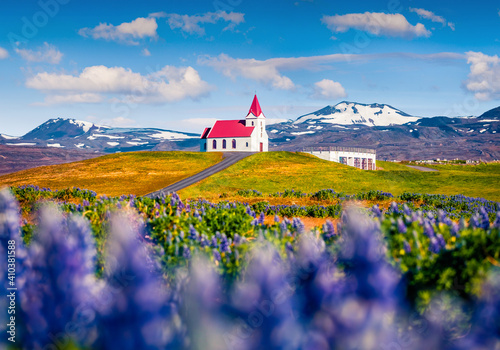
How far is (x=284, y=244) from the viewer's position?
4.86m

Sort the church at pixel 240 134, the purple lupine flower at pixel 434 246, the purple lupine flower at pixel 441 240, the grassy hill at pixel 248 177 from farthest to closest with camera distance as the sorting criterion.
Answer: the church at pixel 240 134
the grassy hill at pixel 248 177
the purple lupine flower at pixel 441 240
the purple lupine flower at pixel 434 246

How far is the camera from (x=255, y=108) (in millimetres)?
97188

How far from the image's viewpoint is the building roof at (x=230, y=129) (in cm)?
9456

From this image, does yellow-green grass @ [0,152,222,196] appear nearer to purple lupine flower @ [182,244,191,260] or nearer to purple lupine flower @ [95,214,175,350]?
purple lupine flower @ [182,244,191,260]

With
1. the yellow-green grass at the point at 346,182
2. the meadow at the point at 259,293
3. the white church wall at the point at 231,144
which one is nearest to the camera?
the meadow at the point at 259,293

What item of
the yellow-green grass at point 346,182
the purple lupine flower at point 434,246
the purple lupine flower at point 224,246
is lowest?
the yellow-green grass at point 346,182

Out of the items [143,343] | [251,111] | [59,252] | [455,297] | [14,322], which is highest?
[251,111]

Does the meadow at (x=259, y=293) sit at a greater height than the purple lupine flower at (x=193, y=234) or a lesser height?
greater

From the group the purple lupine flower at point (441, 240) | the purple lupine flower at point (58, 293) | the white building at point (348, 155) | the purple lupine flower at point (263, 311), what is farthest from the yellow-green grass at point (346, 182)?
the white building at point (348, 155)

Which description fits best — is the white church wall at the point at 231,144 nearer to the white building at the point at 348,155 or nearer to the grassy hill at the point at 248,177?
the white building at the point at 348,155

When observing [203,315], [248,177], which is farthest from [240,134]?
[203,315]

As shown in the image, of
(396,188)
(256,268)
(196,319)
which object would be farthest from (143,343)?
(396,188)

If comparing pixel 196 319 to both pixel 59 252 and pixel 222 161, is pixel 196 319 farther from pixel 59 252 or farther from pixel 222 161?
pixel 222 161

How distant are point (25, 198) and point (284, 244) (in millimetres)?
18521
